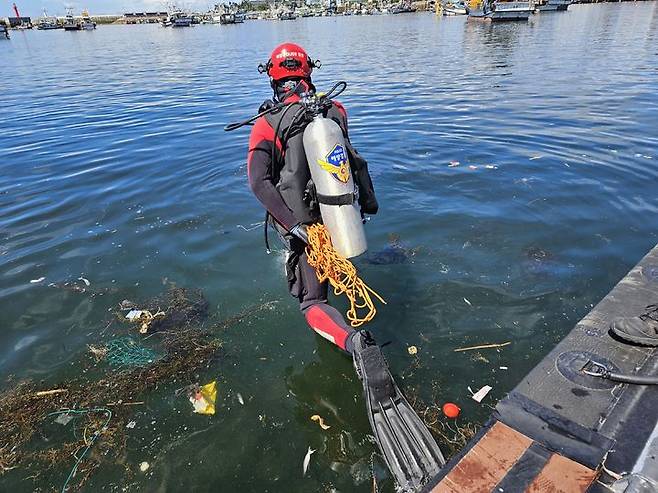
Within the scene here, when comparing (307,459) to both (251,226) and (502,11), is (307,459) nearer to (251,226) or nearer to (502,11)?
(251,226)

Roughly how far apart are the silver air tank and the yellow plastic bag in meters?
2.01

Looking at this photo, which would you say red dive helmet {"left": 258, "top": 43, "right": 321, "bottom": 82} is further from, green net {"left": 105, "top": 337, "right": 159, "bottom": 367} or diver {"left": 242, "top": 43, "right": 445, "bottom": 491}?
green net {"left": 105, "top": 337, "right": 159, "bottom": 367}

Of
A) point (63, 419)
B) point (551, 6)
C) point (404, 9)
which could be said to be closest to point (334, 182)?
point (63, 419)

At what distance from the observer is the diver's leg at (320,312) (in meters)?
4.04

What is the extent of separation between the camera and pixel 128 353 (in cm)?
481

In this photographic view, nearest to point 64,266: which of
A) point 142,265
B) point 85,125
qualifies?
point 142,265

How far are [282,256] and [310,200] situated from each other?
2.87m

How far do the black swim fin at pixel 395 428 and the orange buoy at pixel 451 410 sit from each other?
0.47 m

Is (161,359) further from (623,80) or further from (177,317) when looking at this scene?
(623,80)

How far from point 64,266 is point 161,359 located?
316cm

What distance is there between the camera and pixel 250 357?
4766mm

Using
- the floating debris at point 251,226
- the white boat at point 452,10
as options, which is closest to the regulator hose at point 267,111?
the floating debris at point 251,226

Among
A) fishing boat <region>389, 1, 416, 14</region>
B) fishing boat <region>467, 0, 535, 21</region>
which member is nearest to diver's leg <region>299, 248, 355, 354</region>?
fishing boat <region>467, 0, 535, 21</region>

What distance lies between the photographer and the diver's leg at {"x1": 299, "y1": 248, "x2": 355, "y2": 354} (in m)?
4.04
